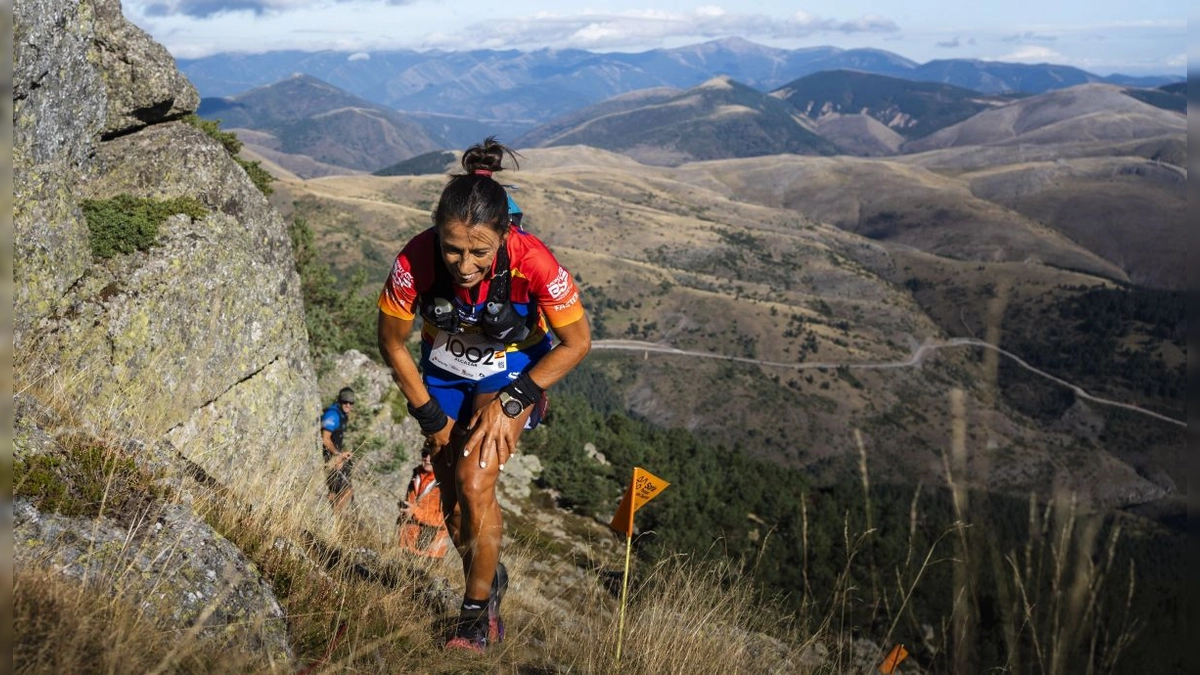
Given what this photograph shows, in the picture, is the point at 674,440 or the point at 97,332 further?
the point at 674,440

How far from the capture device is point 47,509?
3.55 metres

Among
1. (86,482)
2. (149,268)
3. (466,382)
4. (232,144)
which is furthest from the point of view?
(232,144)

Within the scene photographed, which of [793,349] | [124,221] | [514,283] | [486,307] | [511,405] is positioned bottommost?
[793,349]

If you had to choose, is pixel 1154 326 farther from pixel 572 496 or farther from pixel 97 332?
pixel 97 332

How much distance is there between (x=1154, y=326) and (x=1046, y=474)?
79.8 meters

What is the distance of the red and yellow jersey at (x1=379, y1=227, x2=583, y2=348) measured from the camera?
16.3ft

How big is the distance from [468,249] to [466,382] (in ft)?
4.14

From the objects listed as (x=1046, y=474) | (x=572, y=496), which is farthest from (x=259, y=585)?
(x=1046, y=474)

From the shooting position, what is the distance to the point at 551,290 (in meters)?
4.97

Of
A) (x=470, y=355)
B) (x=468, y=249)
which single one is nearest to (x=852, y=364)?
(x=470, y=355)

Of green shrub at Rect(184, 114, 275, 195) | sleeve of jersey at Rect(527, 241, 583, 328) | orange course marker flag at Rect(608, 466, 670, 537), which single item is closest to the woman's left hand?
sleeve of jersey at Rect(527, 241, 583, 328)

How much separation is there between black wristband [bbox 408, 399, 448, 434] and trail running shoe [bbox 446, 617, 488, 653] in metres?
1.33

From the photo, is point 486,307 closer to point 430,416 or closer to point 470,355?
point 470,355

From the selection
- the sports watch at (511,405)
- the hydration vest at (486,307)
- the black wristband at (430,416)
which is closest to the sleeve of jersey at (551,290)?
the hydration vest at (486,307)
